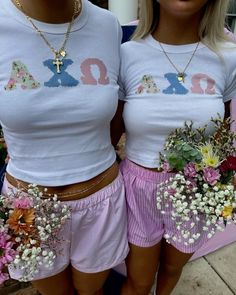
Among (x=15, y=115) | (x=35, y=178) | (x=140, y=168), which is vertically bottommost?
(x=140, y=168)

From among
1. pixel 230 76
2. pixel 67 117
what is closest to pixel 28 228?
pixel 67 117

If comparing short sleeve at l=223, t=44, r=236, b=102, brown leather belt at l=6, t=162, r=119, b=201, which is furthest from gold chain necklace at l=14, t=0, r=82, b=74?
short sleeve at l=223, t=44, r=236, b=102

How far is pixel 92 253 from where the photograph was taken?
4.86 ft

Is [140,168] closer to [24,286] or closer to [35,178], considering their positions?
[35,178]

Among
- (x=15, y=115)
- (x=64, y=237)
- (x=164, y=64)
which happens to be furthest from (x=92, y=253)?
(x=164, y=64)

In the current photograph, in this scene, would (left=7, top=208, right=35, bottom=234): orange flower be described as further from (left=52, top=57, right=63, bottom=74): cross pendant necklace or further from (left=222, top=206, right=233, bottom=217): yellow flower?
(left=222, top=206, right=233, bottom=217): yellow flower

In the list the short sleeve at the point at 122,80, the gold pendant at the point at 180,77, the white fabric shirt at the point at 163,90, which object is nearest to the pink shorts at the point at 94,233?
the white fabric shirt at the point at 163,90

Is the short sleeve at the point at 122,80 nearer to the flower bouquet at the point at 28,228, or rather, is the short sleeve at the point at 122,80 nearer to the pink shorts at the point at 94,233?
the pink shorts at the point at 94,233

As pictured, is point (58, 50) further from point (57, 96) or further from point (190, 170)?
point (190, 170)

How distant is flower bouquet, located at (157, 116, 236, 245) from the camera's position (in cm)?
130

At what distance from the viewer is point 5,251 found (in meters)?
1.10

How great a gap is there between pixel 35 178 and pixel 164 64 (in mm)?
713

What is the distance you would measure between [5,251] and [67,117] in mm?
474

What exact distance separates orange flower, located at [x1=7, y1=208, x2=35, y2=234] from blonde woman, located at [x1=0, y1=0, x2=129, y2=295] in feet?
0.69
